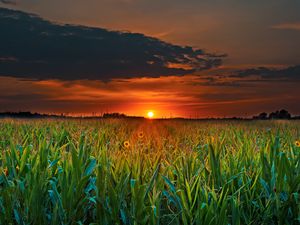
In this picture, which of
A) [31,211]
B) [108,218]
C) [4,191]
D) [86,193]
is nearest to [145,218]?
[108,218]

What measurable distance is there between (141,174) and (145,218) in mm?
735

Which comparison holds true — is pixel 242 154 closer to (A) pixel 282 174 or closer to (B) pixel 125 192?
(A) pixel 282 174

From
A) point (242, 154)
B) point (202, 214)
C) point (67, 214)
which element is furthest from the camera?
point (242, 154)

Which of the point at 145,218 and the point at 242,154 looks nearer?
the point at 145,218

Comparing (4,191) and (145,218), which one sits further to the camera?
(4,191)

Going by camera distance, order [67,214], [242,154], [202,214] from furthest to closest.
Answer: [242,154] → [67,214] → [202,214]

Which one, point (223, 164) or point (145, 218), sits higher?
point (223, 164)

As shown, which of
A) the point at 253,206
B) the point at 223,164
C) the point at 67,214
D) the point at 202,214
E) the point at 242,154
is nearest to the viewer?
the point at 202,214

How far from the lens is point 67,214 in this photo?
Result: 4.10m

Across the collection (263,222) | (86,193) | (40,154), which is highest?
(40,154)

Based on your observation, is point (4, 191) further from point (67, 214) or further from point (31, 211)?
point (67, 214)

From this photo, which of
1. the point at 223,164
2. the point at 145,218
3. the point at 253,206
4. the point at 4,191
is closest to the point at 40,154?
the point at 4,191

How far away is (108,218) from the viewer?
3996mm

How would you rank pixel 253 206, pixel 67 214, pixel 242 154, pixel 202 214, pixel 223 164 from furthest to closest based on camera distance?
1. pixel 242 154
2. pixel 223 164
3. pixel 253 206
4. pixel 67 214
5. pixel 202 214
